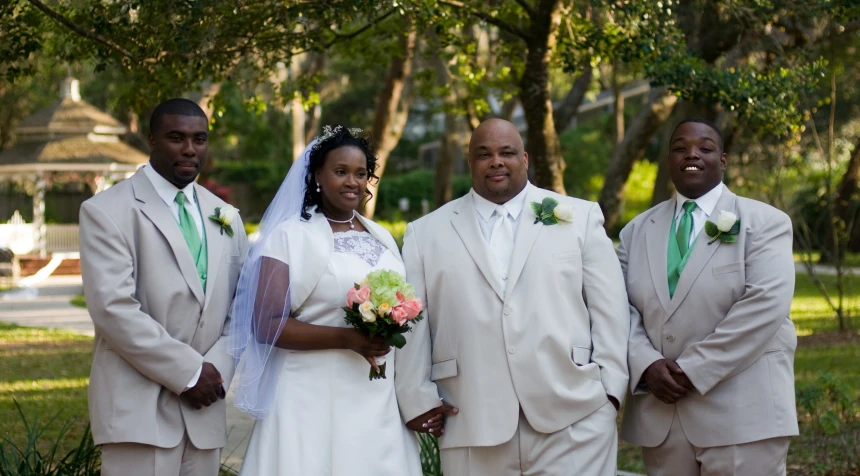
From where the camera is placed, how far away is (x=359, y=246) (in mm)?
4988

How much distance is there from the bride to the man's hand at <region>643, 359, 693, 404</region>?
1.05 meters

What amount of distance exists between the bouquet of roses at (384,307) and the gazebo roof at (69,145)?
25710 mm

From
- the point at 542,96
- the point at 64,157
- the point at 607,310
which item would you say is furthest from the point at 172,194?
the point at 64,157

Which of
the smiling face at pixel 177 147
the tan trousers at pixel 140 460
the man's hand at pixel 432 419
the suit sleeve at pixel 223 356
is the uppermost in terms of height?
the smiling face at pixel 177 147

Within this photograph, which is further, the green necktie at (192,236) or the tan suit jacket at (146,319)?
the green necktie at (192,236)

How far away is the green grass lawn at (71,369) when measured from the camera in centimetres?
833

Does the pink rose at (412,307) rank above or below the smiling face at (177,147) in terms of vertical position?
below

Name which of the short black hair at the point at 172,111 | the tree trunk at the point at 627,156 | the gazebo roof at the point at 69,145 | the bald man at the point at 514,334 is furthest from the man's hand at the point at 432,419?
the gazebo roof at the point at 69,145

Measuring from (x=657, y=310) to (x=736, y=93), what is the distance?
356 centimetres

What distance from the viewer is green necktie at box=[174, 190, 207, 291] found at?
4.79 meters

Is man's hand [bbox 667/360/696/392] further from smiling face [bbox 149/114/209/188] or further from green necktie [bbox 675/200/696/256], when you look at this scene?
smiling face [bbox 149/114/209/188]

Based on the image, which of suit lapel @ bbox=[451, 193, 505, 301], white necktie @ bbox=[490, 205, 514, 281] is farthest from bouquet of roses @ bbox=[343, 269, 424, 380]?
white necktie @ bbox=[490, 205, 514, 281]

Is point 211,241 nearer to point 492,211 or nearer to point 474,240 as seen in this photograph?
point 474,240

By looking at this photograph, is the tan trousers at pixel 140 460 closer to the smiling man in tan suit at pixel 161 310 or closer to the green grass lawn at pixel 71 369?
the smiling man in tan suit at pixel 161 310
